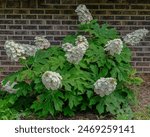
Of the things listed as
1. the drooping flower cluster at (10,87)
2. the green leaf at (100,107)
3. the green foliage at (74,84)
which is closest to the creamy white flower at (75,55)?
the green foliage at (74,84)

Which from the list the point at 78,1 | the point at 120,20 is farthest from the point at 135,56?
the point at 78,1

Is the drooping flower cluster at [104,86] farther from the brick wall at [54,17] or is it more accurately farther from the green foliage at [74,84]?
the brick wall at [54,17]

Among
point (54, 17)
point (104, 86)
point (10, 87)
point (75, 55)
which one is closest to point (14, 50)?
point (10, 87)

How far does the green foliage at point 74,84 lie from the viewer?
505 centimetres

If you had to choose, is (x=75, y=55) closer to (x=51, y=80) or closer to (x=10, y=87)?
(x=51, y=80)

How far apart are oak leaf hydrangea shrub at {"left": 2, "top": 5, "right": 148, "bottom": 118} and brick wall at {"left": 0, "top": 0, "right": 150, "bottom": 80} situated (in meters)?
1.05

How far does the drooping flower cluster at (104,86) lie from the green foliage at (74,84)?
0.39 feet

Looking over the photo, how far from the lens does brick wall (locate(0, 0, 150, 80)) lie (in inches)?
256

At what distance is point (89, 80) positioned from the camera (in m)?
5.19

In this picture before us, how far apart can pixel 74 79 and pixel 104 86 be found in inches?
13.7

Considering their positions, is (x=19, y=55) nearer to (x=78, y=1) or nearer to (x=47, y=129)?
(x=47, y=129)

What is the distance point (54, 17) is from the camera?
21.5ft

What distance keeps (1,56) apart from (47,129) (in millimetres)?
2285

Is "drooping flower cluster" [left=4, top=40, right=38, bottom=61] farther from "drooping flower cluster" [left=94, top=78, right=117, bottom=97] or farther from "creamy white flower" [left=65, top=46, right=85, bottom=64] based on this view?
"drooping flower cluster" [left=94, top=78, right=117, bottom=97]
